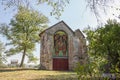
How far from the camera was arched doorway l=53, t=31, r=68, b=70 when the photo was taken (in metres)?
38.8

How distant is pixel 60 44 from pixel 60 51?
1.19 m

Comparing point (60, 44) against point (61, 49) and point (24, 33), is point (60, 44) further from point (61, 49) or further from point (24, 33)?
point (24, 33)

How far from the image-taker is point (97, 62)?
7688 mm

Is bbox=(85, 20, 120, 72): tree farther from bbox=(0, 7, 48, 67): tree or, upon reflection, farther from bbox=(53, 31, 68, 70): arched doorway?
bbox=(0, 7, 48, 67): tree

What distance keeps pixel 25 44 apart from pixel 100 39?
42488mm

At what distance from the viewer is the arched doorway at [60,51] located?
38.8 m

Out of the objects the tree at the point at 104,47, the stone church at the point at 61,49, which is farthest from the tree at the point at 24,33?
the tree at the point at 104,47

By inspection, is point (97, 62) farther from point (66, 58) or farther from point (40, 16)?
point (40, 16)

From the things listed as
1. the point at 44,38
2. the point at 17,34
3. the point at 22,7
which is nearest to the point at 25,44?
the point at 17,34

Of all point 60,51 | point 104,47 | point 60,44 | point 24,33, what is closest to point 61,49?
point 60,51

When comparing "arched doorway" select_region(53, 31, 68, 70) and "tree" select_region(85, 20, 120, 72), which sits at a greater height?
"arched doorway" select_region(53, 31, 68, 70)

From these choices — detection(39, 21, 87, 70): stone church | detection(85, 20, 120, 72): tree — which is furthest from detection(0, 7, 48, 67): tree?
detection(85, 20, 120, 72): tree

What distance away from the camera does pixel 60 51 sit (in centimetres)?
3919

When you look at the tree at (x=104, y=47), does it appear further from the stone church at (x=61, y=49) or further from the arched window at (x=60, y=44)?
the arched window at (x=60, y=44)
